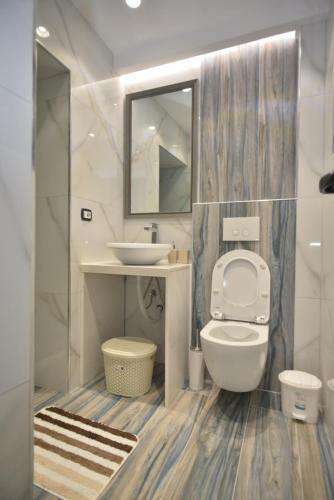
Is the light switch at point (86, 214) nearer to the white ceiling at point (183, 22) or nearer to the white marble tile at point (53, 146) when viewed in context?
the white marble tile at point (53, 146)

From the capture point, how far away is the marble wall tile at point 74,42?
1534mm

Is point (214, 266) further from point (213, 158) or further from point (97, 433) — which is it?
point (97, 433)

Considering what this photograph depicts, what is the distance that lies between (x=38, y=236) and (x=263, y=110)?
179 centimetres

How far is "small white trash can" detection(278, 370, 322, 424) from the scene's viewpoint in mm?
1440

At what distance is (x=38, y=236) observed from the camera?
5.87 ft

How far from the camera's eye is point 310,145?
5.48 feet

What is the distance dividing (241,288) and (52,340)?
132 cm

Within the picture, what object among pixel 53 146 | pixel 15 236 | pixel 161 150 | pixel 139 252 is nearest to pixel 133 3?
pixel 161 150

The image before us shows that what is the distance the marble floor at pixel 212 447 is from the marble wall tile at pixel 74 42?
2.07 metres

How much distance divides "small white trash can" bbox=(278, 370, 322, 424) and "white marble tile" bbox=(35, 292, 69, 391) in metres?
1.36

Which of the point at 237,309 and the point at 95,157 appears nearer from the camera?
the point at 237,309

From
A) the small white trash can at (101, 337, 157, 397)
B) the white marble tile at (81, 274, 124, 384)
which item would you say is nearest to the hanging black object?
the small white trash can at (101, 337, 157, 397)

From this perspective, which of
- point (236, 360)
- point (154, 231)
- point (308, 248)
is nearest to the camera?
point (236, 360)

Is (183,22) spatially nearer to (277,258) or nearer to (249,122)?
(249,122)
